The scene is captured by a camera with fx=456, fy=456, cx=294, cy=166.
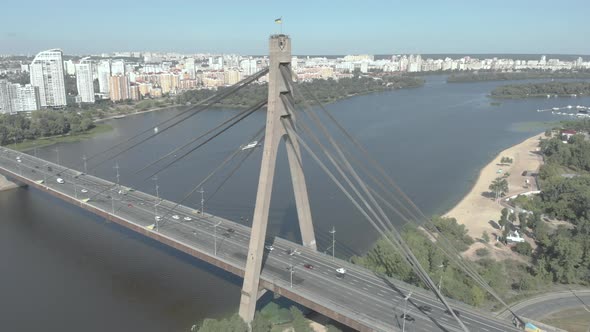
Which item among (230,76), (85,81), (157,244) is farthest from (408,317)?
(230,76)

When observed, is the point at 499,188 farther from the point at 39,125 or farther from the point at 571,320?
the point at 39,125

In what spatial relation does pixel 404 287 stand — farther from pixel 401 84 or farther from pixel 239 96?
pixel 401 84

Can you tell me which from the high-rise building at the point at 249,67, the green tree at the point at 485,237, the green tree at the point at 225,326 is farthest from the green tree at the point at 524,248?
the high-rise building at the point at 249,67

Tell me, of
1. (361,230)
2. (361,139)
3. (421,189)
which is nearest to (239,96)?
(361,139)

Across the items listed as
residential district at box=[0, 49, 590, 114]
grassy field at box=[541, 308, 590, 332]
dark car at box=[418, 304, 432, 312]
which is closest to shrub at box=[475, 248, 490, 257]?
grassy field at box=[541, 308, 590, 332]

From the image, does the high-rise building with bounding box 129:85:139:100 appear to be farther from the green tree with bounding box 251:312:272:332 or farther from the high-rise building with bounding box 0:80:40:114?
the green tree with bounding box 251:312:272:332

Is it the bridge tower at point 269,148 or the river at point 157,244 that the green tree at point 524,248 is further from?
the bridge tower at point 269,148
